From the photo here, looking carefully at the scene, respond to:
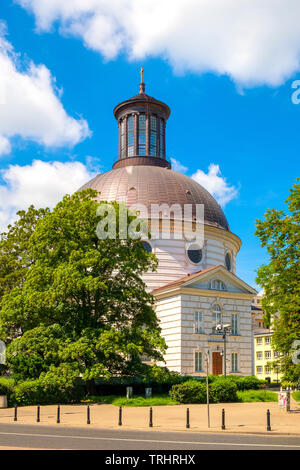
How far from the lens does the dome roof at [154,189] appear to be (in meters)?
50.1

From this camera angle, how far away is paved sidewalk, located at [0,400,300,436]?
19625 millimetres

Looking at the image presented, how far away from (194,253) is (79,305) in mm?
19792

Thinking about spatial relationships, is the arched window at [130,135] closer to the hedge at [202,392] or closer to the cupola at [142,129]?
the cupola at [142,129]

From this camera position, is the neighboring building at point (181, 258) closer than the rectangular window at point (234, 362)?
Yes

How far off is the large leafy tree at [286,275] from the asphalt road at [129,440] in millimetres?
8751

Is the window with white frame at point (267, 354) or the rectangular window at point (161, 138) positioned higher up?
the rectangular window at point (161, 138)

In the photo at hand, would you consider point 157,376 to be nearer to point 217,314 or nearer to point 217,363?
point 217,363

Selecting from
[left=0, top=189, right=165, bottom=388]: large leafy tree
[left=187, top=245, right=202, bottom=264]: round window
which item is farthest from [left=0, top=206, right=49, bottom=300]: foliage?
[left=187, top=245, right=202, bottom=264]: round window

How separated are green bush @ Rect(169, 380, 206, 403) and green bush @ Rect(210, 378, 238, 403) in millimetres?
→ 604

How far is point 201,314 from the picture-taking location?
139ft

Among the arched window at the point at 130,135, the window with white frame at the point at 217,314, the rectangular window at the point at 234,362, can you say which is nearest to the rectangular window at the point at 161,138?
the arched window at the point at 130,135
